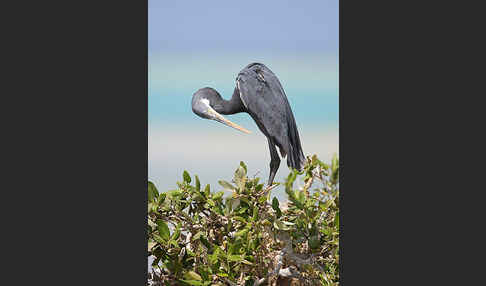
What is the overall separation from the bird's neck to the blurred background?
56 millimetres

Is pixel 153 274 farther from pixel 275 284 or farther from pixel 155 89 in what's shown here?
pixel 155 89

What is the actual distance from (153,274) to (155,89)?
4.22 feet

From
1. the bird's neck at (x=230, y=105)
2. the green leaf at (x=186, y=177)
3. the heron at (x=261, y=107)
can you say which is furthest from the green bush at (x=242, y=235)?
the bird's neck at (x=230, y=105)

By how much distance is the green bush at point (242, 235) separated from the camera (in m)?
4.80

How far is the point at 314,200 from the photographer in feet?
16.6

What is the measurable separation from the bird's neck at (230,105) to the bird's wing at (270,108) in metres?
0.04

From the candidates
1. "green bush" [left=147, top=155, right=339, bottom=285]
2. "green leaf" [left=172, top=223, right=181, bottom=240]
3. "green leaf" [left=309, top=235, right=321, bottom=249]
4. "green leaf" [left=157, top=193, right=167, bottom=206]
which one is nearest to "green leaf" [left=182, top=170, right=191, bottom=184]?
"green bush" [left=147, top=155, right=339, bottom=285]

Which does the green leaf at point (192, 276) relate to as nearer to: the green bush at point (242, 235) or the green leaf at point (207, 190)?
the green bush at point (242, 235)

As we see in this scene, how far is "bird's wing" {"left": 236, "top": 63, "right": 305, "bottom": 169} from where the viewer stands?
488cm

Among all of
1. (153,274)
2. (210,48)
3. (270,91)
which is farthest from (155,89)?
(153,274)

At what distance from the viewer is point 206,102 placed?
4879 mm

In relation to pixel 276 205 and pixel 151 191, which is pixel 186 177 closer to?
pixel 151 191

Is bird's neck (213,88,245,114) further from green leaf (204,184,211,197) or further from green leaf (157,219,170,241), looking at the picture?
green leaf (157,219,170,241)

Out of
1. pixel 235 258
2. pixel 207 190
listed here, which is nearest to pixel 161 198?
pixel 207 190
